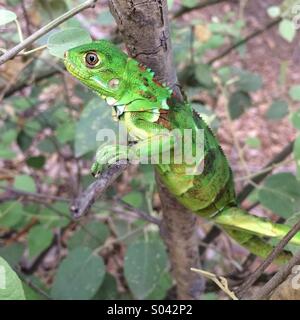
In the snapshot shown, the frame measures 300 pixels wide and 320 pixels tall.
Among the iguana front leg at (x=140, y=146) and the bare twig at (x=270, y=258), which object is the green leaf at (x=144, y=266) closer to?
the iguana front leg at (x=140, y=146)

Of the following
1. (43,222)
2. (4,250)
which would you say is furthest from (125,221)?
(4,250)

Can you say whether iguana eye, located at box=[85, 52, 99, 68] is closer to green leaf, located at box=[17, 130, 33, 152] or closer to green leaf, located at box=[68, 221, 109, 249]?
green leaf, located at box=[68, 221, 109, 249]

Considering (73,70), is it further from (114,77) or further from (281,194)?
(281,194)

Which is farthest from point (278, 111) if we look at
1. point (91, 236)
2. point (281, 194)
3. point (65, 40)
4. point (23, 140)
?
point (65, 40)

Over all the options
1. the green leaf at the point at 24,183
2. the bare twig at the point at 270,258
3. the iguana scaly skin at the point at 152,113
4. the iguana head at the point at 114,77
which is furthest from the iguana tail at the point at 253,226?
the green leaf at the point at 24,183

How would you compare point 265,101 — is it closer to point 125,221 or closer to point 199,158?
point 125,221

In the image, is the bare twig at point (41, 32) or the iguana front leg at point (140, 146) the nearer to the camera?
the bare twig at point (41, 32)
